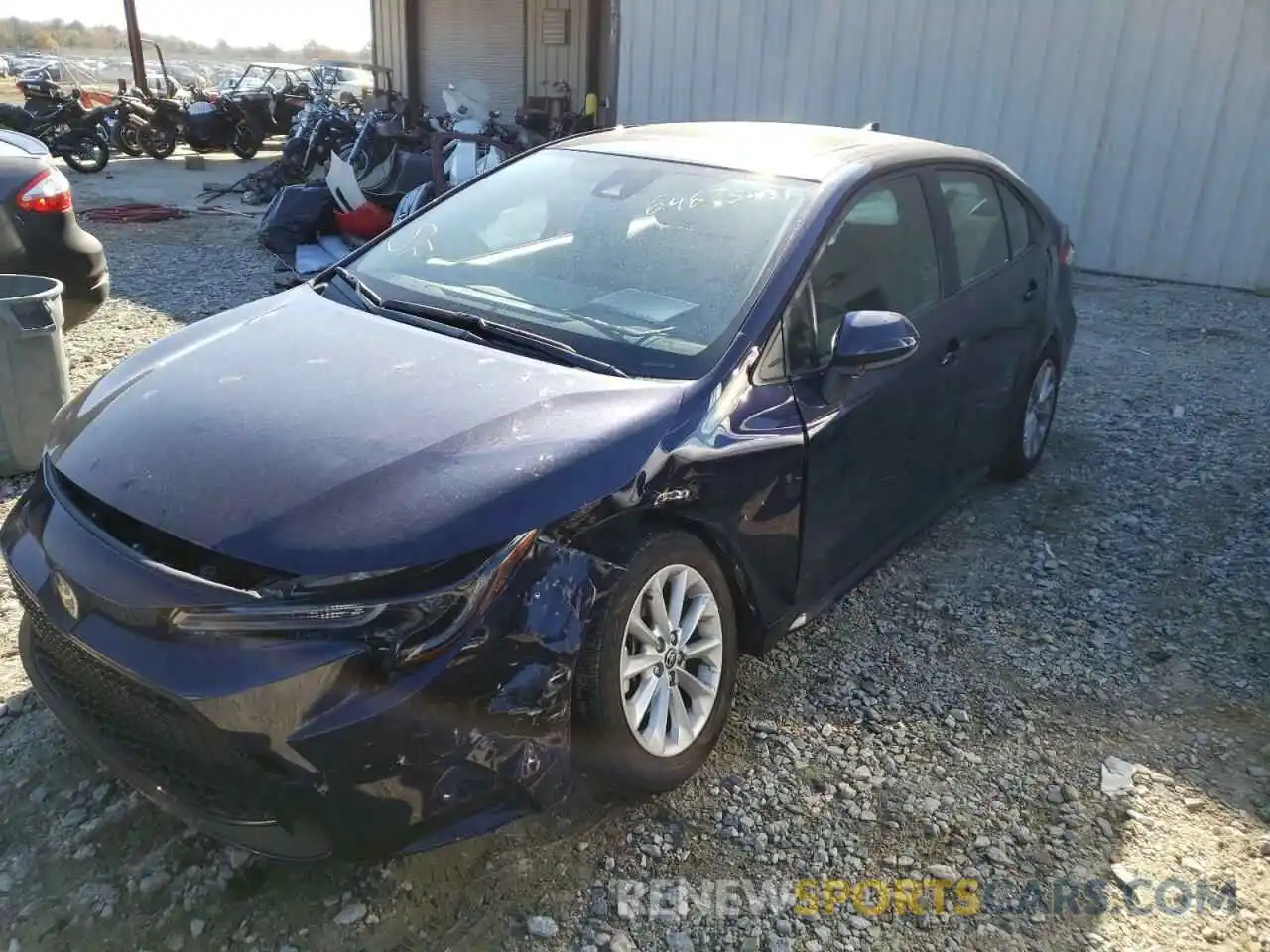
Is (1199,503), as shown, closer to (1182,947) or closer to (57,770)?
(1182,947)

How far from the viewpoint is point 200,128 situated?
15.7 metres

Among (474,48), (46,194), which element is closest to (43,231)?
(46,194)

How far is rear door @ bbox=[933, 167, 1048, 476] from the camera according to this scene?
3.56 meters

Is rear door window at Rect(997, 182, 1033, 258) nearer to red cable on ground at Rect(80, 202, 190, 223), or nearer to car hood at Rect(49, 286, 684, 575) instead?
car hood at Rect(49, 286, 684, 575)

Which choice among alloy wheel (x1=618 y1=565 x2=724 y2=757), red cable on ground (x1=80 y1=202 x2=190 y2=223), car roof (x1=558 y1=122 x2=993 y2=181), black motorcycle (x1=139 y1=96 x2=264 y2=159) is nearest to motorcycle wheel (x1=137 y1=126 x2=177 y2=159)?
black motorcycle (x1=139 y1=96 x2=264 y2=159)

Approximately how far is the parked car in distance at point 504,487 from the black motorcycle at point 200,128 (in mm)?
14316

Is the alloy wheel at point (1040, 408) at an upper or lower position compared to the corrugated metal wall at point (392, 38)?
lower

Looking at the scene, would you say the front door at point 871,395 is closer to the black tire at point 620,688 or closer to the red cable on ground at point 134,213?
the black tire at point 620,688

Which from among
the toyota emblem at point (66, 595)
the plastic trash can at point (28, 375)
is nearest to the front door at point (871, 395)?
the toyota emblem at point (66, 595)

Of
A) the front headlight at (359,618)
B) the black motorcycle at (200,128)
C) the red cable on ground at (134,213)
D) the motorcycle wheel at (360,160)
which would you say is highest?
the front headlight at (359,618)

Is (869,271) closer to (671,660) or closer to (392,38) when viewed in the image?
(671,660)

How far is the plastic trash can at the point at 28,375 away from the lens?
13.1 ft

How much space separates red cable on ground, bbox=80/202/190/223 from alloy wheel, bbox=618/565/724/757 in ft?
32.6

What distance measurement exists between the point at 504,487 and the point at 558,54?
14.9 meters
